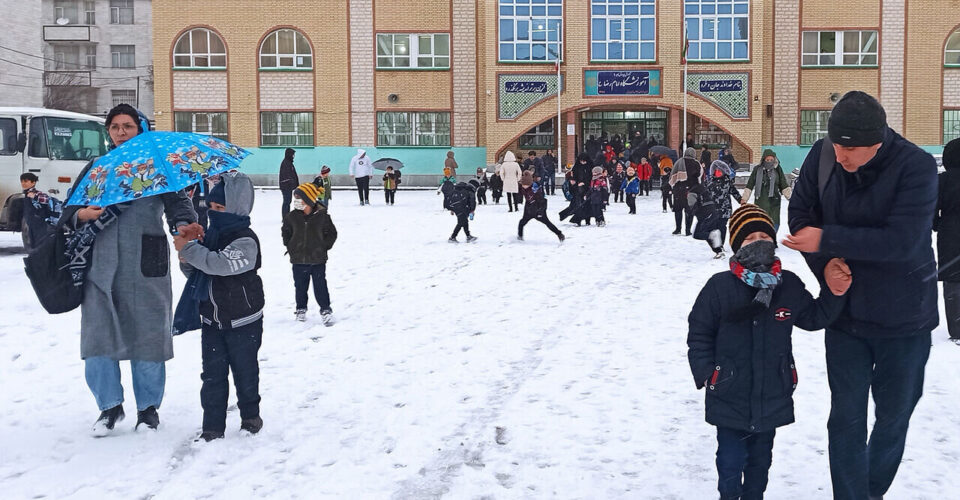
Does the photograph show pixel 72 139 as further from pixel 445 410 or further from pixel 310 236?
pixel 445 410

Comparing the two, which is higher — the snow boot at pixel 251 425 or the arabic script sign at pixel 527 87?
the arabic script sign at pixel 527 87

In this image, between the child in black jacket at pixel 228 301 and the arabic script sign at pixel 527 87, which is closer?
the child in black jacket at pixel 228 301

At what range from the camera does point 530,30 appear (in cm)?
3881

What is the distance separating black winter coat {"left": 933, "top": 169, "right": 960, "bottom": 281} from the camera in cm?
720

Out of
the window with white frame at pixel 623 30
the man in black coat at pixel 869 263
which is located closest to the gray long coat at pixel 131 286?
the man in black coat at pixel 869 263

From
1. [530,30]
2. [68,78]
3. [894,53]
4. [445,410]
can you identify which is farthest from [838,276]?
[68,78]

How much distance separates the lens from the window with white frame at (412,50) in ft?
132

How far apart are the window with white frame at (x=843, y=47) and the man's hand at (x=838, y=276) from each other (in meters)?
38.8

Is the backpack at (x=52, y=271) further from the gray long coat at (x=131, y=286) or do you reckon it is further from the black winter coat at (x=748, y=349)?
the black winter coat at (x=748, y=349)

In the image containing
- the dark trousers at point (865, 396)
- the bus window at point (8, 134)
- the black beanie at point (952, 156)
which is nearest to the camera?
the dark trousers at point (865, 396)

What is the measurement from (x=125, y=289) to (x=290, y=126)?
1418 inches

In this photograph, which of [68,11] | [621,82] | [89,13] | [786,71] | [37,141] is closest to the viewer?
[37,141]

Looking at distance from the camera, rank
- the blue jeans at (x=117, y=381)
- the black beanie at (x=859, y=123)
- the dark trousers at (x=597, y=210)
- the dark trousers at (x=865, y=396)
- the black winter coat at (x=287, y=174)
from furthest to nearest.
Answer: the black winter coat at (x=287, y=174), the dark trousers at (x=597, y=210), the blue jeans at (x=117, y=381), the dark trousers at (x=865, y=396), the black beanie at (x=859, y=123)

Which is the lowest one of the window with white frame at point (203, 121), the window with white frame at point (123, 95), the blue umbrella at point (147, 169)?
the blue umbrella at point (147, 169)
